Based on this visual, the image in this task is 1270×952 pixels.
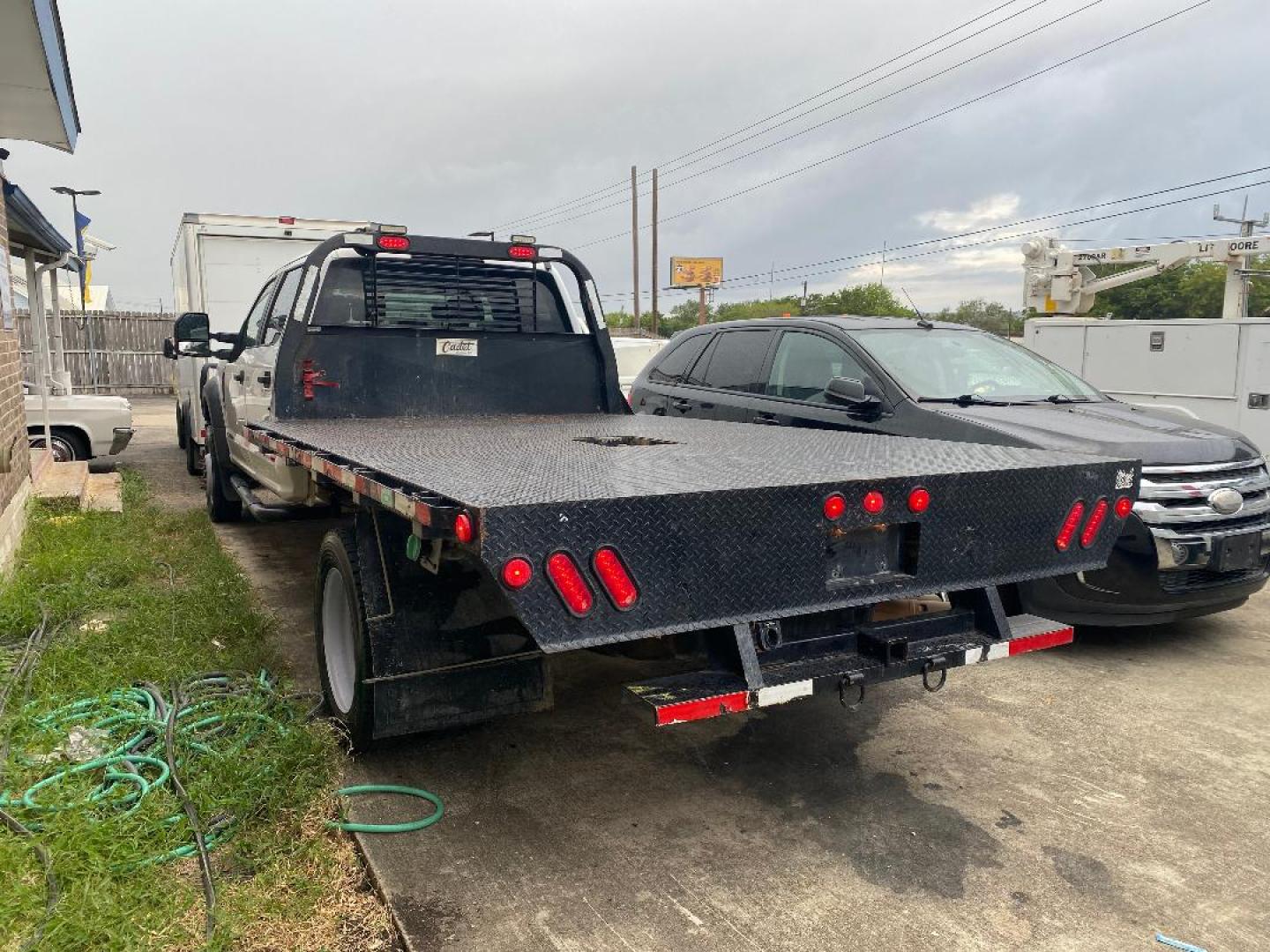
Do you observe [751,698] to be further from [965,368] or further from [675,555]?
[965,368]

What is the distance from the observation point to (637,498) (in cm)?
263

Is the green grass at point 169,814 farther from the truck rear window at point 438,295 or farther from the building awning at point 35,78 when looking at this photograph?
the building awning at point 35,78

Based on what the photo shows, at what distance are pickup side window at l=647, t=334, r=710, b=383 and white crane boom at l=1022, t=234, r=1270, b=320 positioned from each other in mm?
7474

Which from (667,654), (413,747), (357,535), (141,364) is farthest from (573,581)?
(141,364)

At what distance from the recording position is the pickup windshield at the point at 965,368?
596 centimetres

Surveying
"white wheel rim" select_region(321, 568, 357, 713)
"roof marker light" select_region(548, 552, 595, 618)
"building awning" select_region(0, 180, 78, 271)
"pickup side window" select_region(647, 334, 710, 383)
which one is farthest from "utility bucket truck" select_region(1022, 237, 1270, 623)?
"building awning" select_region(0, 180, 78, 271)

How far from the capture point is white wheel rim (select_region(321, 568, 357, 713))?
3.79 m

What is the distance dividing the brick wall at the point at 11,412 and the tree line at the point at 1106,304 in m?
8.85

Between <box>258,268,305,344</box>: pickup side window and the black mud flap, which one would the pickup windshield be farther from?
<box>258,268,305,344</box>: pickup side window

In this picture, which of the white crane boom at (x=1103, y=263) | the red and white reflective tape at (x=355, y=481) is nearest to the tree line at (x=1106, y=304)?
the white crane boom at (x=1103, y=263)

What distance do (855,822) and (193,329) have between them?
5826 mm

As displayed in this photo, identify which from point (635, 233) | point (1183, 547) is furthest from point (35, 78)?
point (635, 233)

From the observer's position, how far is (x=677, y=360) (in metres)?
7.96

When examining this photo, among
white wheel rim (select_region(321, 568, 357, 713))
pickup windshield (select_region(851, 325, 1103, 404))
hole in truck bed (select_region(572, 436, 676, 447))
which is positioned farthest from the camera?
pickup windshield (select_region(851, 325, 1103, 404))
